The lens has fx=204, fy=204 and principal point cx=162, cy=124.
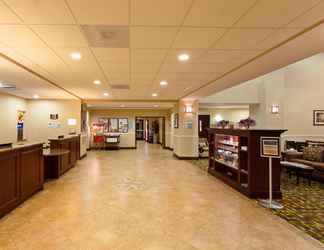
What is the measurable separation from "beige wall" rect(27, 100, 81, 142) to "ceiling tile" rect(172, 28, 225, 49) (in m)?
7.35

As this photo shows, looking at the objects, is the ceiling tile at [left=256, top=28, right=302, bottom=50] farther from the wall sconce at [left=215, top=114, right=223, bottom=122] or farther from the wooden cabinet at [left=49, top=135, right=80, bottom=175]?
the wall sconce at [left=215, top=114, right=223, bottom=122]

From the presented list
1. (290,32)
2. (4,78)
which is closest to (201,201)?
(290,32)

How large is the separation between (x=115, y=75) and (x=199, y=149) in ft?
20.8

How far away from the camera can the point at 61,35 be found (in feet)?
9.56

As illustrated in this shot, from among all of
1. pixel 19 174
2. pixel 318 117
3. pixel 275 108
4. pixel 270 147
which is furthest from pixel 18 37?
pixel 318 117

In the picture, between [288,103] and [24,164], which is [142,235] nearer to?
[24,164]

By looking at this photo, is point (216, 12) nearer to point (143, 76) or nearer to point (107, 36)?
point (107, 36)

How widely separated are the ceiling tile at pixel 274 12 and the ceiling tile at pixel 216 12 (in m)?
0.12

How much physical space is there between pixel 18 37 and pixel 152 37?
197 centimetres

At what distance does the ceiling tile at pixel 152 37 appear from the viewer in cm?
278

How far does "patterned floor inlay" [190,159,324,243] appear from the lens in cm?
306

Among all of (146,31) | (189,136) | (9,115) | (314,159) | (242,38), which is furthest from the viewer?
(189,136)

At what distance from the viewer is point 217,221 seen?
3.28 meters

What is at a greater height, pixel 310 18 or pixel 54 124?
pixel 310 18
